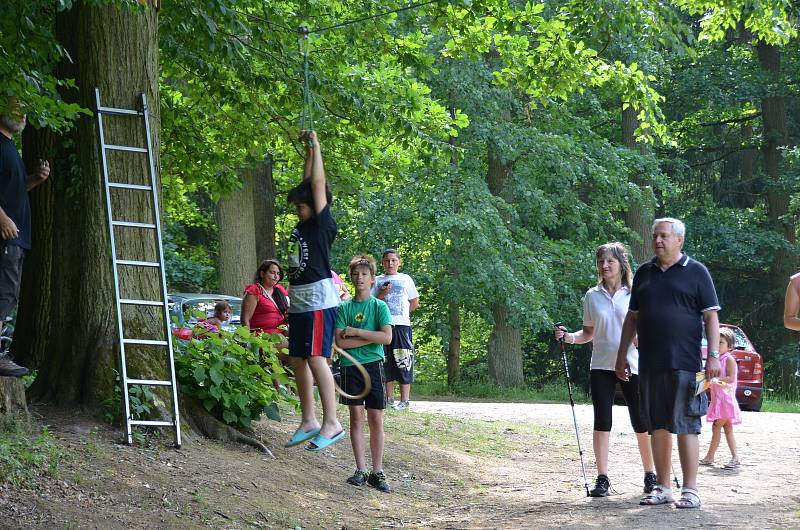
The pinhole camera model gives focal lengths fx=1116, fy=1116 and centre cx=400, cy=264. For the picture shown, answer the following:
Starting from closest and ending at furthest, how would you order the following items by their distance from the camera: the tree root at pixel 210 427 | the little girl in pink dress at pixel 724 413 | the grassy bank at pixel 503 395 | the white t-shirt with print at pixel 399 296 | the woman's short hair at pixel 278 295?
the tree root at pixel 210 427 → the little girl in pink dress at pixel 724 413 → the woman's short hair at pixel 278 295 → the white t-shirt with print at pixel 399 296 → the grassy bank at pixel 503 395

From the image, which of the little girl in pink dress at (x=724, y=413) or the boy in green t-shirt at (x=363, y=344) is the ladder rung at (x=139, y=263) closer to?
the boy in green t-shirt at (x=363, y=344)

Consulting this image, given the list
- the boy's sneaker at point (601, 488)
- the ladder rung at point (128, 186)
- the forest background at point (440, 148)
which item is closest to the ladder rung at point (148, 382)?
the forest background at point (440, 148)

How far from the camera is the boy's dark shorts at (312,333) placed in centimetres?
778

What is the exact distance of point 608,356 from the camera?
911cm

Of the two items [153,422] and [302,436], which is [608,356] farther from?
[153,422]

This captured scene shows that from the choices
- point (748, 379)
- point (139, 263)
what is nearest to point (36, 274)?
point (139, 263)

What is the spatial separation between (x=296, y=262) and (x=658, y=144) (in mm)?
24536

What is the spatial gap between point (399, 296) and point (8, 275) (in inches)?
273

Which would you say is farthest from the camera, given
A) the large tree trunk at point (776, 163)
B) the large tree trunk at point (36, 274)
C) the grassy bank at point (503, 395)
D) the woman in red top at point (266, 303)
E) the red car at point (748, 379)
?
the large tree trunk at point (776, 163)

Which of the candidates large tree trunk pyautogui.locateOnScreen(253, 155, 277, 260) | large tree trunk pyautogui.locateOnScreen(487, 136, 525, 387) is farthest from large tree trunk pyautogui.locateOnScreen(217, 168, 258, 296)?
large tree trunk pyautogui.locateOnScreen(487, 136, 525, 387)

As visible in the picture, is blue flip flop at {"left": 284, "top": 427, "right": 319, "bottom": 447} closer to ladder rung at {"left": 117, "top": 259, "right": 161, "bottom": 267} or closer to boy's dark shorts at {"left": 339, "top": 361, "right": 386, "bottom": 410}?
boy's dark shorts at {"left": 339, "top": 361, "right": 386, "bottom": 410}

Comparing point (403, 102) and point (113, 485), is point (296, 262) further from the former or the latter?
point (403, 102)

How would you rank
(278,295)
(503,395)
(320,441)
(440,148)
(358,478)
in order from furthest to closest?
1. (503,395)
2. (440,148)
3. (278,295)
4. (358,478)
5. (320,441)

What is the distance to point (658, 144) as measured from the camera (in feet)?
101
